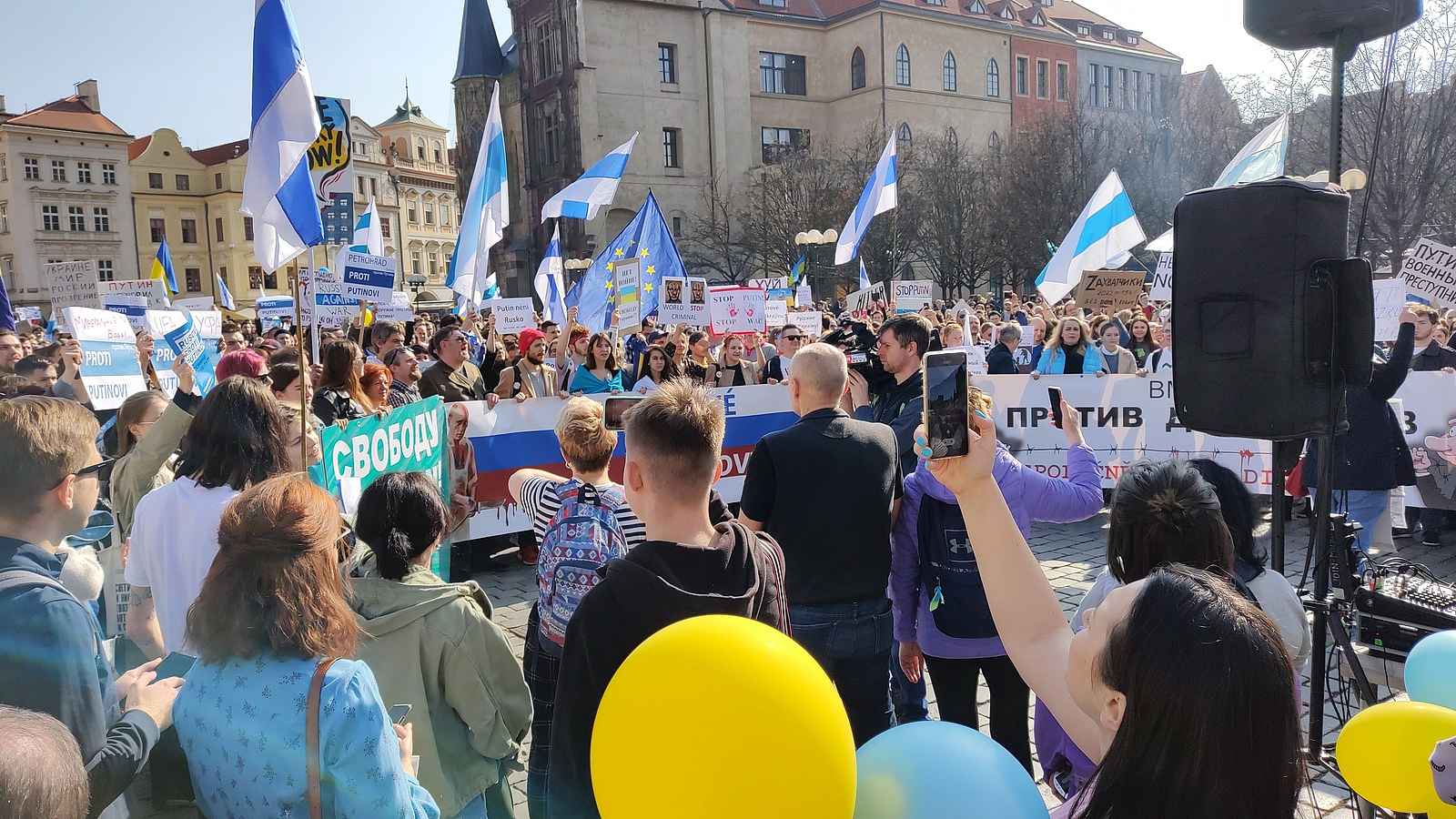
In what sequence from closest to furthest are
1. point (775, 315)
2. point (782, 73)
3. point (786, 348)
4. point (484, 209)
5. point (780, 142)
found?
point (786, 348)
point (484, 209)
point (775, 315)
point (780, 142)
point (782, 73)

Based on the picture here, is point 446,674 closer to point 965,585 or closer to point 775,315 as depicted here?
point 965,585

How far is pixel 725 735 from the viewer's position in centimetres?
148

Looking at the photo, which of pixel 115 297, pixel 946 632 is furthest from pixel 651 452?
pixel 115 297

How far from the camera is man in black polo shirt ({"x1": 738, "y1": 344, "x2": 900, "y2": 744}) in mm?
3959

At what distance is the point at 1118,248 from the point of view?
12.9 meters

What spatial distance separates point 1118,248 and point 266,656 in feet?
41.1

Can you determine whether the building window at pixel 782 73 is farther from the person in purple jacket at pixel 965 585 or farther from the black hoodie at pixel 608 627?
the black hoodie at pixel 608 627

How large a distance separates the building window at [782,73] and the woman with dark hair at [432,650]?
61132mm

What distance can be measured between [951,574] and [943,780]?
7.80 feet

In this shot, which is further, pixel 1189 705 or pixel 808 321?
pixel 808 321

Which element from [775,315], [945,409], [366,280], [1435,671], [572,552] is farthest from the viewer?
[775,315]

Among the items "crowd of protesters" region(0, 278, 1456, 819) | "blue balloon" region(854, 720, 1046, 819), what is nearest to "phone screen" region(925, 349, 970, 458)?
"crowd of protesters" region(0, 278, 1456, 819)

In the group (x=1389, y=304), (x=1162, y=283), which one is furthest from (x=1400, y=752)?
(x=1162, y=283)

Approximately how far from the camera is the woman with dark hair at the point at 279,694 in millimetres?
2090
